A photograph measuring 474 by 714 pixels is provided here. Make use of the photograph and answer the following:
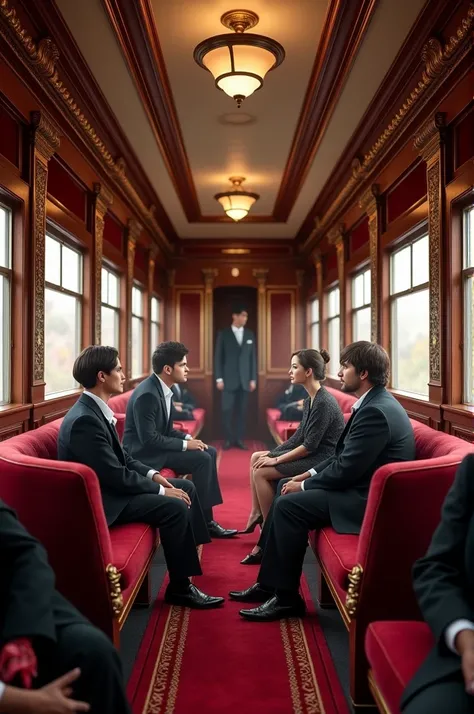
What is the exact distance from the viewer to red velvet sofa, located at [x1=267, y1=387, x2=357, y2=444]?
6.17m

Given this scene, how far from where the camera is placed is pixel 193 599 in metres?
3.39

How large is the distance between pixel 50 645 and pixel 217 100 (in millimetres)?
4483

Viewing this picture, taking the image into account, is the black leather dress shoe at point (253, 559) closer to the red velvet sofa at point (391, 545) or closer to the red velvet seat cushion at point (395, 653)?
the red velvet sofa at point (391, 545)

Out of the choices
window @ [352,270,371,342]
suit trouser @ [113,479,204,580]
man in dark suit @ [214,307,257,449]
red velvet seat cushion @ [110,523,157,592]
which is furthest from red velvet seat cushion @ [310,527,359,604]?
man in dark suit @ [214,307,257,449]

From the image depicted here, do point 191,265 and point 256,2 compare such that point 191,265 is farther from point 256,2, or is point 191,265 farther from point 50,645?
point 50,645

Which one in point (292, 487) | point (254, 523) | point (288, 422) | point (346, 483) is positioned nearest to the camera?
point (346, 483)

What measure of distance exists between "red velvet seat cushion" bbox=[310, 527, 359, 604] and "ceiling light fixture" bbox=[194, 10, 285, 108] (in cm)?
287

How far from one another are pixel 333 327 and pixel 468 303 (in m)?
5.02

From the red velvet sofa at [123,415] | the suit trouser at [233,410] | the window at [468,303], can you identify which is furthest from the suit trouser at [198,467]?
the suit trouser at [233,410]

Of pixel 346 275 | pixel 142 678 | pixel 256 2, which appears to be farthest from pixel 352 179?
pixel 142 678

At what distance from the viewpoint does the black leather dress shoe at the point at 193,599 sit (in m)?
3.37

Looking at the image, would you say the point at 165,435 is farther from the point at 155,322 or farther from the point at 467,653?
the point at 155,322

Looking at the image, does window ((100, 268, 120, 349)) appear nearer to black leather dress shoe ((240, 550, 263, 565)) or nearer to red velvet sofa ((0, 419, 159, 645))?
black leather dress shoe ((240, 550, 263, 565))

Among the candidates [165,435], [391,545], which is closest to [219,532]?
[165,435]
